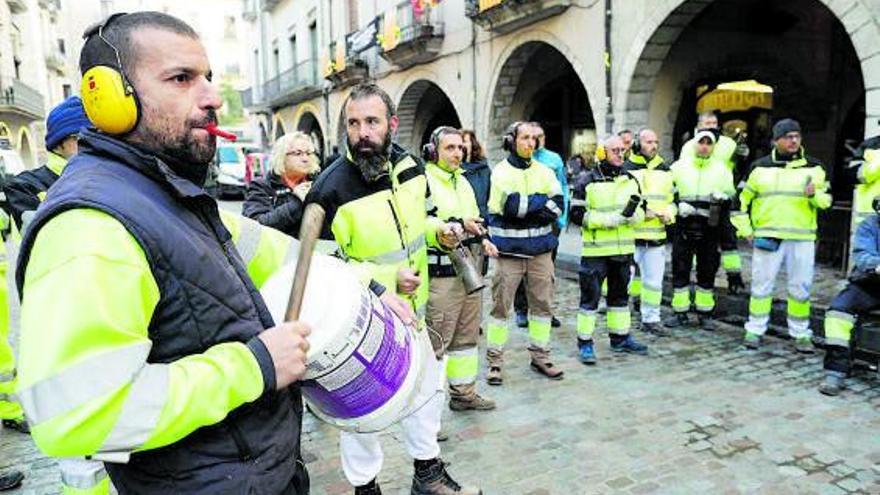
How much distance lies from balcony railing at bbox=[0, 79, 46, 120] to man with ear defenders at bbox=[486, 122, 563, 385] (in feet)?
90.4

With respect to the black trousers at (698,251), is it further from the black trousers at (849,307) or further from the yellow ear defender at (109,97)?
the yellow ear defender at (109,97)

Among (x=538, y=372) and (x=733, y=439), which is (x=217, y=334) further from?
(x=538, y=372)

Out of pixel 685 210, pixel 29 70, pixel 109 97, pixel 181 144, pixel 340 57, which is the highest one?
pixel 29 70

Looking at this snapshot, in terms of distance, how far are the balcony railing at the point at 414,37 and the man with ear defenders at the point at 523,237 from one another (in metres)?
10.8

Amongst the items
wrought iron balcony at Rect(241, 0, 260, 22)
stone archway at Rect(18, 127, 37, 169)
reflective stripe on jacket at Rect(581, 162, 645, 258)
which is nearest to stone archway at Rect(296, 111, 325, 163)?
wrought iron balcony at Rect(241, 0, 260, 22)

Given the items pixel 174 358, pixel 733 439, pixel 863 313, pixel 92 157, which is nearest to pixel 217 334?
pixel 174 358

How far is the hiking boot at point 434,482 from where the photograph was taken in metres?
3.33

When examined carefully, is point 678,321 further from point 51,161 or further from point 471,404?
point 51,161

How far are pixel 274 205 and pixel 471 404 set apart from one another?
2.08 meters

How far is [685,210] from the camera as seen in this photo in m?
6.73

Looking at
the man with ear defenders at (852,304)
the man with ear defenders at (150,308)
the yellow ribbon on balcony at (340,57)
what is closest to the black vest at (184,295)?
the man with ear defenders at (150,308)

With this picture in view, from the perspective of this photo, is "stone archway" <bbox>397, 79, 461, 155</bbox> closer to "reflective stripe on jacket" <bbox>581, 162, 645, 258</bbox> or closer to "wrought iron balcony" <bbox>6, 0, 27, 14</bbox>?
"reflective stripe on jacket" <bbox>581, 162, 645, 258</bbox>

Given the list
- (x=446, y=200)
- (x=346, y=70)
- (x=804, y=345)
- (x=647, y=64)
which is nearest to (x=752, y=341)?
(x=804, y=345)

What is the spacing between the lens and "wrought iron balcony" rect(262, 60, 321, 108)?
24.6 meters
